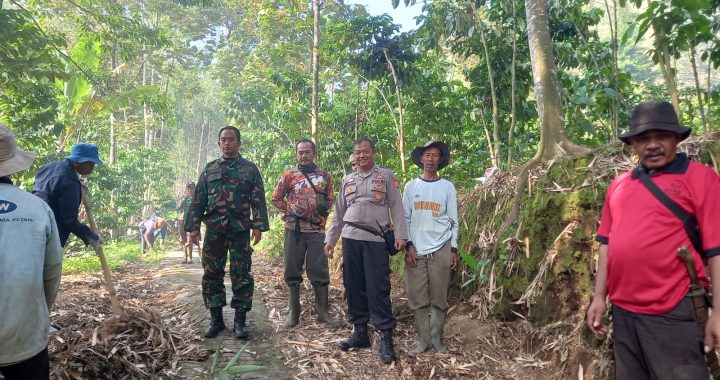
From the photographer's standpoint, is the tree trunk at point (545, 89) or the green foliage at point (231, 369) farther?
the tree trunk at point (545, 89)

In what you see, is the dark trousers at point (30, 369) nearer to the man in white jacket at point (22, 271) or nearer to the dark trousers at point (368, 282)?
the man in white jacket at point (22, 271)

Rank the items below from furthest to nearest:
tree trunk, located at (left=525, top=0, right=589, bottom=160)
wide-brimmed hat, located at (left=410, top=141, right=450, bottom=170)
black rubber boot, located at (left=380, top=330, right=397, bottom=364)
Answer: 1. tree trunk, located at (left=525, top=0, right=589, bottom=160)
2. wide-brimmed hat, located at (left=410, top=141, right=450, bottom=170)
3. black rubber boot, located at (left=380, top=330, right=397, bottom=364)

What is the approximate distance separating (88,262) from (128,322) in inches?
337

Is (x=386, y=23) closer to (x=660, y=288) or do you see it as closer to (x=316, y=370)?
(x=316, y=370)

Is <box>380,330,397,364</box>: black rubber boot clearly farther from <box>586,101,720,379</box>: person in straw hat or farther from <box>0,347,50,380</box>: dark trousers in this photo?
<box>0,347,50,380</box>: dark trousers

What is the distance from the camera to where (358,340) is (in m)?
4.43

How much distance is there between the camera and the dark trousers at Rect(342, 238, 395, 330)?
13.9ft

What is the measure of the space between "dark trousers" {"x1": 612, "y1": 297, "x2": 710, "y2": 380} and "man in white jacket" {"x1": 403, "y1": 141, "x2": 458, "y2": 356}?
2037 mm

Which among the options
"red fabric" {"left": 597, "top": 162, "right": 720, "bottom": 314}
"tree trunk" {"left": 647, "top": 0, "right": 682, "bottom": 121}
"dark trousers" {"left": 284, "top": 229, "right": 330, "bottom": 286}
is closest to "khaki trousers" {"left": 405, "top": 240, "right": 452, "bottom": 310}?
"dark trousers" {"left": 284, "top": 229, "right": 330, "bottom": 286}

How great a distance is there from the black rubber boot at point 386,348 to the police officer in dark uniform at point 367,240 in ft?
0.20

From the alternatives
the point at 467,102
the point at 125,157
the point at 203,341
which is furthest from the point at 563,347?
the point at 125,157

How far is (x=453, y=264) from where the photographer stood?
4410 millimetres

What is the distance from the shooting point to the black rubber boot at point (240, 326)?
4.65 meters

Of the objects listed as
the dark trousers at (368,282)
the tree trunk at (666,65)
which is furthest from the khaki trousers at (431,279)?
the tree trunk at (666,65)
